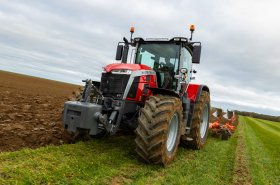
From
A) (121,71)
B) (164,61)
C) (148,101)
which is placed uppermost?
(164,61)

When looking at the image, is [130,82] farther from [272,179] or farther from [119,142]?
[272,179]

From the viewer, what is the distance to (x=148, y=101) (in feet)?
21.1

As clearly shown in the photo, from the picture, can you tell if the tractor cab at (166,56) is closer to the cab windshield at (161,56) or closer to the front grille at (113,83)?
the cab windshield at (161,56)

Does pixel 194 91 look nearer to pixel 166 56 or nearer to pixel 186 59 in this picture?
pixel 186 59

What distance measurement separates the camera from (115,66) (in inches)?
289

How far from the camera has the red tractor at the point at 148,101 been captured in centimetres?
619

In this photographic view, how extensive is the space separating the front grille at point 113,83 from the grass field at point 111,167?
3.94 ft

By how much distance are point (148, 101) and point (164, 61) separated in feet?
7.16

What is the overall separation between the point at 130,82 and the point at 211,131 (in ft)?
23.4

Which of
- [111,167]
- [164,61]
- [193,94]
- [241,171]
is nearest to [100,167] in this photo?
[111,167]

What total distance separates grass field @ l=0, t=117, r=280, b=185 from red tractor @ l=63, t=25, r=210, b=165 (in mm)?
372

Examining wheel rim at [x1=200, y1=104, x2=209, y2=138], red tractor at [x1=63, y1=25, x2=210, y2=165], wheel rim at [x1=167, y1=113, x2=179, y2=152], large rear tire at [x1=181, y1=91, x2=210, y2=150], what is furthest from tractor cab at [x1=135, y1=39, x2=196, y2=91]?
wheel rim at [x1=200, y1=104, x2=209, y2=138]

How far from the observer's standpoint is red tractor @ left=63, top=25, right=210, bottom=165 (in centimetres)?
619

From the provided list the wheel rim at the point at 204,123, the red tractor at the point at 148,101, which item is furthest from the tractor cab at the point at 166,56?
the wheel rim at the point at 204,123
